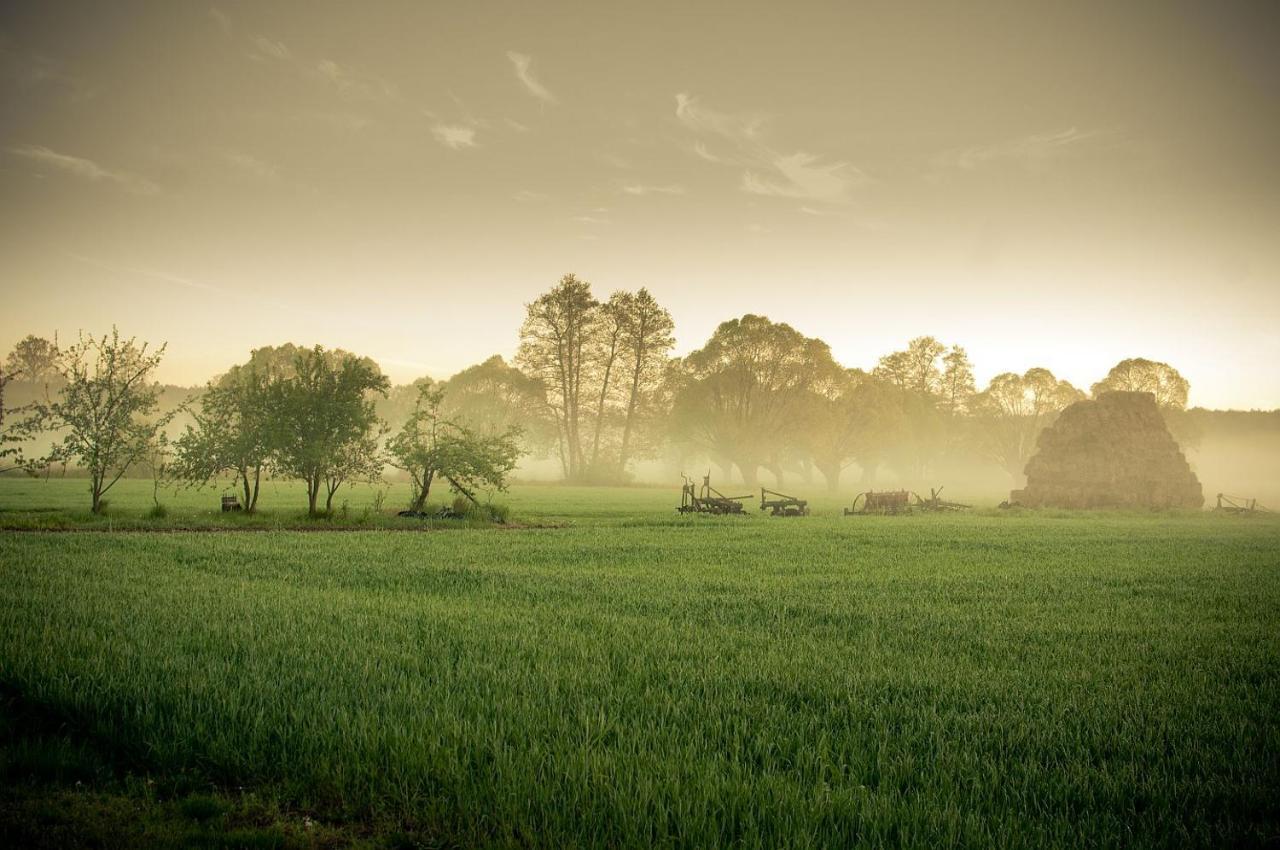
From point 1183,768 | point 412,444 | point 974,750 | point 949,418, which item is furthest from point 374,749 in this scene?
point 949,418

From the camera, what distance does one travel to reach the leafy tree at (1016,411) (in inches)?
3127

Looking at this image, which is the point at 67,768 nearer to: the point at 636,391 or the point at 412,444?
the point at 412,444

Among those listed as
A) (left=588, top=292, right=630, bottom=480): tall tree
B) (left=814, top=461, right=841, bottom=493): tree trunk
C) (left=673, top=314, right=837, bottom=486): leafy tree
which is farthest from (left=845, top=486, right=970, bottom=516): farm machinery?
(left=588, top=292, right=630, bottom=480): tall tree

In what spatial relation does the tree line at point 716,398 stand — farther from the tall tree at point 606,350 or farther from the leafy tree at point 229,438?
the leafy tree at point 229,438

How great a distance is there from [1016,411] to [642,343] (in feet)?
165

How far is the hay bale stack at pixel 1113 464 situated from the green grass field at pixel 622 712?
123 feet

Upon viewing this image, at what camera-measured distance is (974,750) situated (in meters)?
5.02

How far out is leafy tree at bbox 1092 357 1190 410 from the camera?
2980 inches

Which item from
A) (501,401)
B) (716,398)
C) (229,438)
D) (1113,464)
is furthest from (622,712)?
(501,401)

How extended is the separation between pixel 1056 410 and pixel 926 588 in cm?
8214

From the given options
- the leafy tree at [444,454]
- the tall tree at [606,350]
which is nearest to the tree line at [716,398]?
the tall tree at [606,350]

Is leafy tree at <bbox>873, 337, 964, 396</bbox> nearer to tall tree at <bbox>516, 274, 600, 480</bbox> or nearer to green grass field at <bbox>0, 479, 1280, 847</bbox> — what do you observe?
tall tree at <bbox>516, 274, 600, 480</bbox>

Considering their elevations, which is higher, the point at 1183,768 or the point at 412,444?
the point at 412,444

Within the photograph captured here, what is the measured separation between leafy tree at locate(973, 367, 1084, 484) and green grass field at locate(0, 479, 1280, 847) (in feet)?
252
